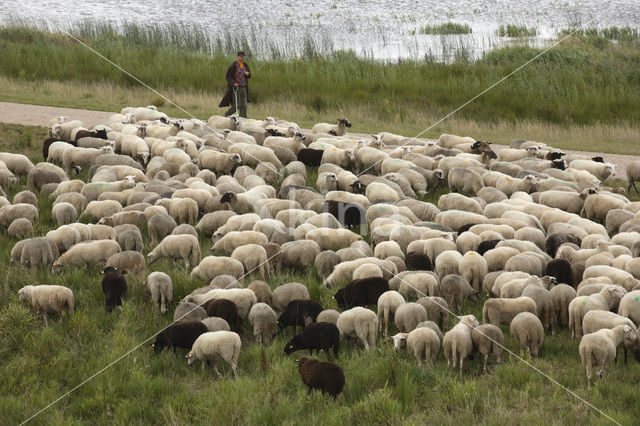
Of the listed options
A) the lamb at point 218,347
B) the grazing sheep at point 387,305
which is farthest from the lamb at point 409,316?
the lamb at point 218,347

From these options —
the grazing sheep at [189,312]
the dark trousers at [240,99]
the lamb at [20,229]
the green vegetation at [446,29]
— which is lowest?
the grazing sheep at [189,312]

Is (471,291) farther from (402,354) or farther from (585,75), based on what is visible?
(585,75)

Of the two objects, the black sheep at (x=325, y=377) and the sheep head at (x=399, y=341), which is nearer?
the black sheep at (x=325, y=377)

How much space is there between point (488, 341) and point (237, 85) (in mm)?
13945

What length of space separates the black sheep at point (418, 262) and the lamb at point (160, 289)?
336cm

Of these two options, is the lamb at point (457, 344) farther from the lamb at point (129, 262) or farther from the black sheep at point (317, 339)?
the lamb at point (129, 262)

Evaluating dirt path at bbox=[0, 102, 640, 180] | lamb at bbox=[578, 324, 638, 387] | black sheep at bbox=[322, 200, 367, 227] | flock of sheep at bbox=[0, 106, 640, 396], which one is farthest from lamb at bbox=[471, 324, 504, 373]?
dirt path at bbox=[0, 102, 640, 180]

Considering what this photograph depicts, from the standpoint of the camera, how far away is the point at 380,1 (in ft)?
173

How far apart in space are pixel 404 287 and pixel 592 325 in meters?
2.36

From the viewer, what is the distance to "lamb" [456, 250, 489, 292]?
10141 millimetres

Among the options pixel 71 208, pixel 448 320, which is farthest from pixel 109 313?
pixel 448 320

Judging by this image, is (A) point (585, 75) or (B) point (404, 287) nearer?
(B) point (404, 287)

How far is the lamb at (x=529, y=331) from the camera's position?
8391 mm

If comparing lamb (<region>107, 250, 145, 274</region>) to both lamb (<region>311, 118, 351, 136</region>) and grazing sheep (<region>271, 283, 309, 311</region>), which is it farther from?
lamb (<region>311, 118, 351, 136</region>)
